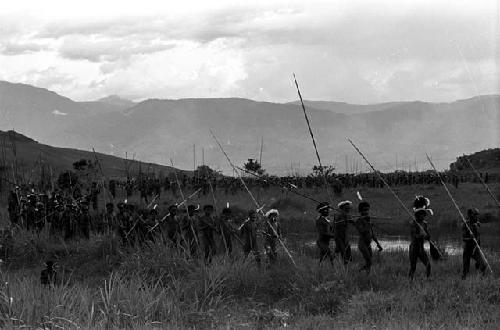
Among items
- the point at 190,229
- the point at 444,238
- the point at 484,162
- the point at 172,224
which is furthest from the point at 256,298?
the point at 484,162

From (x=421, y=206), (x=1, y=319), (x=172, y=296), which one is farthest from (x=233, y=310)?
(x=421, y=206)

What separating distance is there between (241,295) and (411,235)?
3.80 meters

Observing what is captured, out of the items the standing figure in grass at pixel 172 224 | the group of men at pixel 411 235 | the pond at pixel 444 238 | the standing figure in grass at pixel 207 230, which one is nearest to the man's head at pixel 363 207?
the group of men at pixel 411 235

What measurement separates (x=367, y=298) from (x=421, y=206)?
12.5ft

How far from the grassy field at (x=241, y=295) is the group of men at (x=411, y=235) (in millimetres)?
372

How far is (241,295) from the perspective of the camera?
42.1ft

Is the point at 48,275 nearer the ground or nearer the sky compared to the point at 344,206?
nearer the ground

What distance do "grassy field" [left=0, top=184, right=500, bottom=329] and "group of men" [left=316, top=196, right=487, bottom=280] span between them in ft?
1.22

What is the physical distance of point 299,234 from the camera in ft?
95.7

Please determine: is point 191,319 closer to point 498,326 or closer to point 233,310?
point 233,310

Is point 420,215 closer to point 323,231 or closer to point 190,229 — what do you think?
point 323,231

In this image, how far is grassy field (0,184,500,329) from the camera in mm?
9352

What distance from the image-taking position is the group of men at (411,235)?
13.6 m

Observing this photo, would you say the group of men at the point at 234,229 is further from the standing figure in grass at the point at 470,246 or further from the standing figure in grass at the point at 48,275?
the standing figure in grass at the point at 48,275
